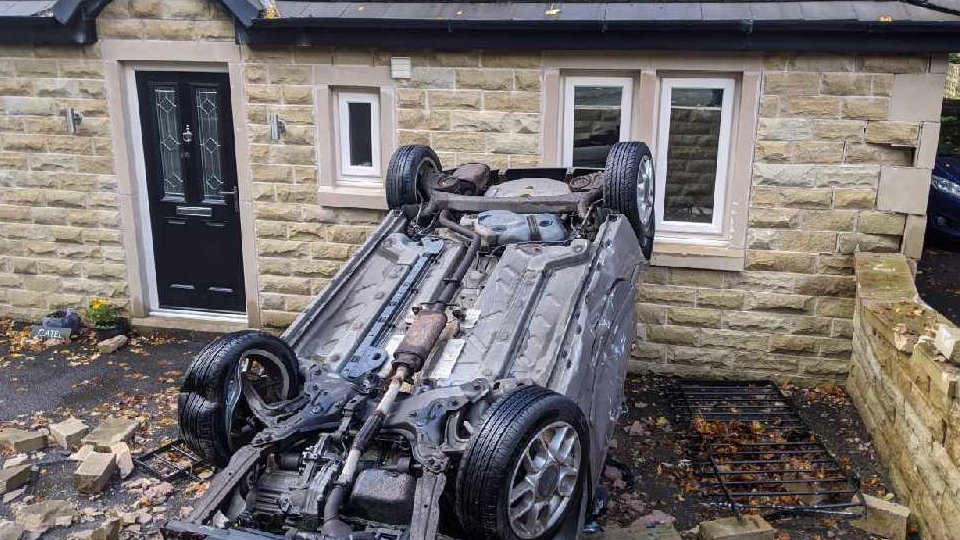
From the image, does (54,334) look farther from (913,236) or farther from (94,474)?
(913,236)

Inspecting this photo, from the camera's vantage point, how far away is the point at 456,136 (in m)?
7.61

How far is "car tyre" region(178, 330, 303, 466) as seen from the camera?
4109 mm

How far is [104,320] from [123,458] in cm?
303

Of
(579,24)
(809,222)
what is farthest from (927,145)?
(579,24)

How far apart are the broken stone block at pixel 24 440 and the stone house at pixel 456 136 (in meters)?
2.49

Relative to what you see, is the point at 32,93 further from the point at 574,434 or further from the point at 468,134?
the point at 574,434

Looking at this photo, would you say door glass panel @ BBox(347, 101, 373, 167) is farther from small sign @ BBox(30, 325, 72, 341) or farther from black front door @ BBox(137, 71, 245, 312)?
small sign @ BBox(30, 325, 72, 341)

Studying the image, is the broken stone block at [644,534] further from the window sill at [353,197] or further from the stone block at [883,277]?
the window sill at [353,197]

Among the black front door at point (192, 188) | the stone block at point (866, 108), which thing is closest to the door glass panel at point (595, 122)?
the stone block at point (866, 108)

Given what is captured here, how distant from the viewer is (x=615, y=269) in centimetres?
528

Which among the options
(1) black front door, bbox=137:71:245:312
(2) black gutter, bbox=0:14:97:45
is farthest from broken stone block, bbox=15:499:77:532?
(2) black gutter, bbox=0:14:97:45

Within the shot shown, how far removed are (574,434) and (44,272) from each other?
720cm

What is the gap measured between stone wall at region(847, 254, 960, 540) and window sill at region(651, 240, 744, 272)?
1.01 metres

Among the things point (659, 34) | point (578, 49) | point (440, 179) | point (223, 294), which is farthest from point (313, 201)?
point (659, 34)
